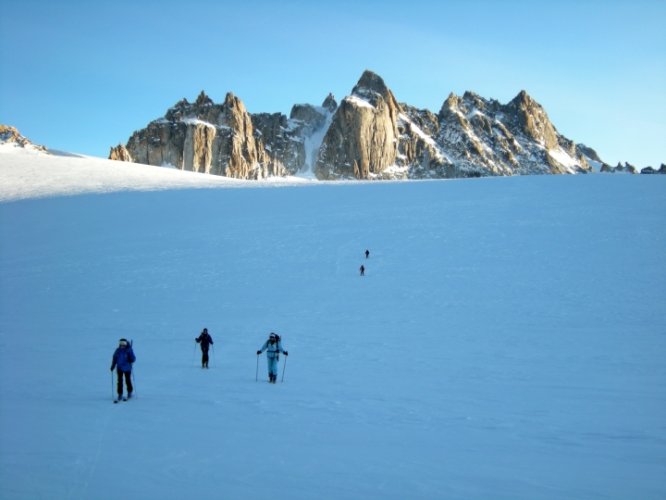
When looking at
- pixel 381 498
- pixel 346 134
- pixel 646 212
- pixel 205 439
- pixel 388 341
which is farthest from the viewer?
pixel 346 134

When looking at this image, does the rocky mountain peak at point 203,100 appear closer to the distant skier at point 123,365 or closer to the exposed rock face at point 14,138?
the exposed rock face at point 14,138

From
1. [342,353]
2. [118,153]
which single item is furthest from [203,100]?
[342,353]

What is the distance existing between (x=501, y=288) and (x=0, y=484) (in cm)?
1569

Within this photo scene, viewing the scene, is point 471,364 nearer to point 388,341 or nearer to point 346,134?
point 388,341

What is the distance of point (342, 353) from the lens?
455 inches

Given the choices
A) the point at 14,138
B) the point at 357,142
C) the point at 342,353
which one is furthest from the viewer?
the point at 357,142

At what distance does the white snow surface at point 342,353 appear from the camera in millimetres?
5652

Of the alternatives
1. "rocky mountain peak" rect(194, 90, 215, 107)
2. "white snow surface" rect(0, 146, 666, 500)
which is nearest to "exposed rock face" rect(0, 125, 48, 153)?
"white snow surface" rect(0, 146, 666, 500)

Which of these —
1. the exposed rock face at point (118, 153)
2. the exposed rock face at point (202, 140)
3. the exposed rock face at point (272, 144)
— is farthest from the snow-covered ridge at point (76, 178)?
the exposed rock face at point (272, 144)

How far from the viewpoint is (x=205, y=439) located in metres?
6.45

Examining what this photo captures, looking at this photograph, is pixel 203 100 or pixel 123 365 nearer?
pixel 123 365

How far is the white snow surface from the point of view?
5.65m

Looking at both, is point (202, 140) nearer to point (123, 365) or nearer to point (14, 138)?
point (14, 138)

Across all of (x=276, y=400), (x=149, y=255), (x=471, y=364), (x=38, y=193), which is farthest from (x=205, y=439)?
(x=38, y=193)
